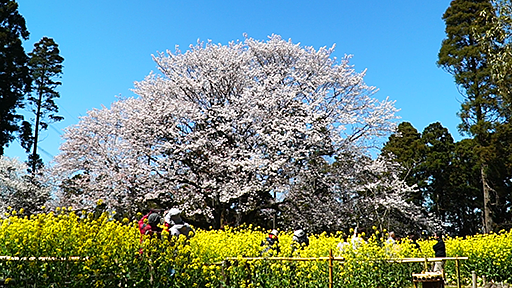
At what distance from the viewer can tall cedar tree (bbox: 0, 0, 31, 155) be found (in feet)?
68.6

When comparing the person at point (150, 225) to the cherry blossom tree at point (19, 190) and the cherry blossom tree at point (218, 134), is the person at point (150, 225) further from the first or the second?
the cherry blossom tree at point (19, 190)

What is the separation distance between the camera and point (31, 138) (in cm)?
2295

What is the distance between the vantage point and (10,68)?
68.9 feet

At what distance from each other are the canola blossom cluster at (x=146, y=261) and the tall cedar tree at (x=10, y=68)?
57.9 feet

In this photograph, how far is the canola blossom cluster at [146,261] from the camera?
151 inches

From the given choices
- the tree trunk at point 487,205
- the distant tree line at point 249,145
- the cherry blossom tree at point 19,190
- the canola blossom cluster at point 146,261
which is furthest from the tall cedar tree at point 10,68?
the tree trunk at point 487,205

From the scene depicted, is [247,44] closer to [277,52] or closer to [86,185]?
[277,52]

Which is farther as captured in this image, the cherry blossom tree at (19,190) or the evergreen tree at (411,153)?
the evergreen tree at (411,153)

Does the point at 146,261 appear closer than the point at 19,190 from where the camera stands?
Yes

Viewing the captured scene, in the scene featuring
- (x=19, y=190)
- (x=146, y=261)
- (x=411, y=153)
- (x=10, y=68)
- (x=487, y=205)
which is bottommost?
(x=146, y=261)

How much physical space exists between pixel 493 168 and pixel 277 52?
33.1 ft

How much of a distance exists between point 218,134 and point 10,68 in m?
12.4

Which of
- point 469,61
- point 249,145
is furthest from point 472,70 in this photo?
point 249,145

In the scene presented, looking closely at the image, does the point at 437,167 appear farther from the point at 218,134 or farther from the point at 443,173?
the point at 218,134
